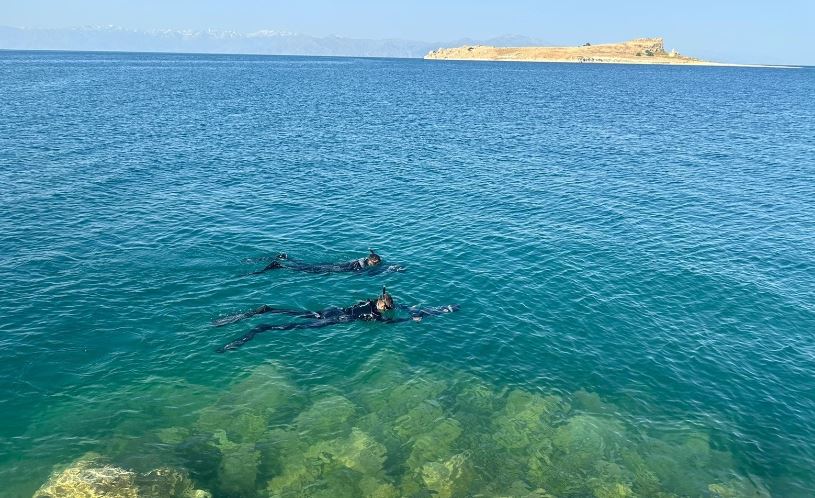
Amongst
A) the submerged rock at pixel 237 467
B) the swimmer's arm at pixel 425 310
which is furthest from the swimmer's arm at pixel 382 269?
the submerged rock at pixel 237 467

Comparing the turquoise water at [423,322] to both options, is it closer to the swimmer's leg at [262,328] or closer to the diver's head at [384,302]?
the swimmer's leg at [262,328]

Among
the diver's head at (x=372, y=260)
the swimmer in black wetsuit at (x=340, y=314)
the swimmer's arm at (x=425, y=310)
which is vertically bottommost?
the swimmer's arm at (x=425, y=310)

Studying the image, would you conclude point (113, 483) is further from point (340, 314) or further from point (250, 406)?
point (340, 314)

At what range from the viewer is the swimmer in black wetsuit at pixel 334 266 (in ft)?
142

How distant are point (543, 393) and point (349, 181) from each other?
46.4 metres

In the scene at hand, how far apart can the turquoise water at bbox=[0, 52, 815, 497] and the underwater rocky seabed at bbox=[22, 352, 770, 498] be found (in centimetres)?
15

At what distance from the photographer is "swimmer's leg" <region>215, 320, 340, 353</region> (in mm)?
33125

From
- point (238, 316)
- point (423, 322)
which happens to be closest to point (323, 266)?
point (238, 316)

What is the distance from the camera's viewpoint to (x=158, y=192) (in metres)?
60.3

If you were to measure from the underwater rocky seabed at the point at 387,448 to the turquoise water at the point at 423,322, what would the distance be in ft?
0.48

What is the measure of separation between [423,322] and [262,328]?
37.3 feet

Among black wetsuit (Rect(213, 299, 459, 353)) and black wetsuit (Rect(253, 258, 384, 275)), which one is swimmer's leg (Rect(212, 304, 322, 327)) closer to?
black wetsuit (Rect(213, 299, 459, 353))

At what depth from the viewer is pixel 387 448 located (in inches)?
1008

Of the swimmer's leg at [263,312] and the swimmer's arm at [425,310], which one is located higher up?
the swimmer's leg at [263,312]
